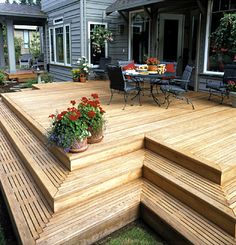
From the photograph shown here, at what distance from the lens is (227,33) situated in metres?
4.91

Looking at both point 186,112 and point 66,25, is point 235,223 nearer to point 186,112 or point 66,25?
point 186,112

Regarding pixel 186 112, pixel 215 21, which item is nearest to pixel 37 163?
pixel 186 112

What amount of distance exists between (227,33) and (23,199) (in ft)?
14.7

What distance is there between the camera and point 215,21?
5.84m

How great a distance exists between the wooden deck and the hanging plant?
5.23 metres

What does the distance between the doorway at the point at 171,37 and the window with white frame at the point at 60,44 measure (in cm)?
352

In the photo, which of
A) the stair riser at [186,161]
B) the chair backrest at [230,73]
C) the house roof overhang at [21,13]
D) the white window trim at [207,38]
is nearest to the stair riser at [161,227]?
the stair riser at [186,161]

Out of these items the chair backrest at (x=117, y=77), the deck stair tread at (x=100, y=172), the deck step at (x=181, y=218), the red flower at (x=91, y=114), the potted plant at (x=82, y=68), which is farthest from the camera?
the potted plant at (x=82, y=68)

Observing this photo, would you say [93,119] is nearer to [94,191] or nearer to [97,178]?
[97,178]

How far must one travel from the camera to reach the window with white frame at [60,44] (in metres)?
9.72

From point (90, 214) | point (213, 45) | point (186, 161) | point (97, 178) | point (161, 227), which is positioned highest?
point (213, 45)

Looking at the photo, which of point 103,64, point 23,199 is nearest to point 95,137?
point 23,199

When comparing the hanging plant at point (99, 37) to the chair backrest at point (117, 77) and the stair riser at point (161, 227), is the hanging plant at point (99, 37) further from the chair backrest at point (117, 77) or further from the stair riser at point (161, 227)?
the stair riser at point (161, 227)

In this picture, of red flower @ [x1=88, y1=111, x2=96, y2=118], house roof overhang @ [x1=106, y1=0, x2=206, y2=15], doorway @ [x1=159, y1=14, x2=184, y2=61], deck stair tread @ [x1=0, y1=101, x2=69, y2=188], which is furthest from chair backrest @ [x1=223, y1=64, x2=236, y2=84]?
deck stair tread @ [x1=0, y1=101, x2=69, y2=188]
